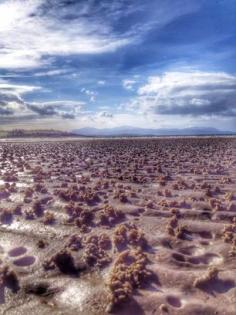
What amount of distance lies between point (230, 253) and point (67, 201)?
6.90 m

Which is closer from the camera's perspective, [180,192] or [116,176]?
[180,192]

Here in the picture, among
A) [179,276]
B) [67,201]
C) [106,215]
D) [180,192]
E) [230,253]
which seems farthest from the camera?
[180,192]

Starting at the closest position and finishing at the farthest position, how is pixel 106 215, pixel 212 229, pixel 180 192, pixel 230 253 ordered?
1. pixel 230 253
2. pixel 212 229
3. pixel 106 215
4. pixel 180 192

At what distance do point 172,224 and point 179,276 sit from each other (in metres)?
3.14

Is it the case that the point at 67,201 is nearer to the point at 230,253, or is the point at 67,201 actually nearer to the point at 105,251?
the point at 105,251

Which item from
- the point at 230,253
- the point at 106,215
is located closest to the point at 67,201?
the point at 106,215

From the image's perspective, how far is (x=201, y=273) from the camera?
26.1 feet

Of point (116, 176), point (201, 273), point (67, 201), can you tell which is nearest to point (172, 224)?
point (201, 273)

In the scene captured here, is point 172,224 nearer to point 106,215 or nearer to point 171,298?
point 106,215

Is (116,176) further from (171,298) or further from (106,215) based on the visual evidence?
(171,298)

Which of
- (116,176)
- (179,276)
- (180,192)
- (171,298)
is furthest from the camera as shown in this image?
(116,176)

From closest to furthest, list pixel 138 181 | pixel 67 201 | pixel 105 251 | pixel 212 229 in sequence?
pixel 105 251 → pixel 212 229 → pixel 67 201 → pixel 138 181

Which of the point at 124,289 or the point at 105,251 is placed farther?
the point at 105,251

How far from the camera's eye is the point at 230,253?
28.8 feet
